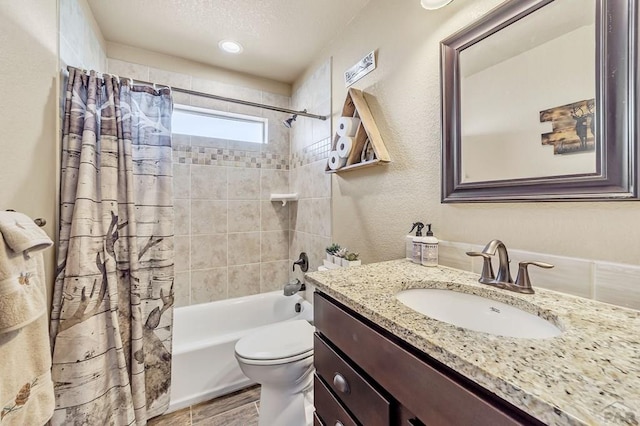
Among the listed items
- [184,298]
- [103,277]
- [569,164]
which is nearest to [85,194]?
[103,277]

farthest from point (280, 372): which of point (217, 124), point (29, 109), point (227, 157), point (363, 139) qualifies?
point (217, 124)

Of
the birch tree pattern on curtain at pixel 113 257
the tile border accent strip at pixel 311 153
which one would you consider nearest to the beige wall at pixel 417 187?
the tile border accent strip at pixel 311 153

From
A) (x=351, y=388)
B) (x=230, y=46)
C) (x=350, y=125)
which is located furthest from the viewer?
(x=230, y=46)

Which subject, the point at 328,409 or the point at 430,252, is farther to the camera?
the point at 430,252

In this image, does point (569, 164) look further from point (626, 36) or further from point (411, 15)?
point (411, 15)

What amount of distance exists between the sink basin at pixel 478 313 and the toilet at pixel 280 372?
2.54 ft

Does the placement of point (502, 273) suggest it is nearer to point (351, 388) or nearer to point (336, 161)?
point (351, 388)

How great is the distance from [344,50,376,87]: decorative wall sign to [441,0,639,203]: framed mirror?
494 mm

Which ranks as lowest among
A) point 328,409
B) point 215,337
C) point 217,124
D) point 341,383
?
point 215,337

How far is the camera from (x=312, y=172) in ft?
6.95

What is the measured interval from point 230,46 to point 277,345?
208cm

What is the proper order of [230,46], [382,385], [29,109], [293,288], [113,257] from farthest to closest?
[293,288]
[230,46]
[113,257]
[29,109]
[382,385]

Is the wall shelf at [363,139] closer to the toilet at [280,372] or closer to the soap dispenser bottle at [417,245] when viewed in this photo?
the soap dispenser bottle at [417,245]

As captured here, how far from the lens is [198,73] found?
2.15 metres
